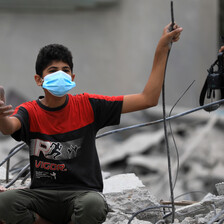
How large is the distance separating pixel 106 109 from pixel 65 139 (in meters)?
0.27

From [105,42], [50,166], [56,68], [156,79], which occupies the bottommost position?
[50,166]

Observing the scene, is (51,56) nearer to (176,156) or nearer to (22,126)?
(22,126)

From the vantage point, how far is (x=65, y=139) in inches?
104

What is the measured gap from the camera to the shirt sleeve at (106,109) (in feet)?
8.89

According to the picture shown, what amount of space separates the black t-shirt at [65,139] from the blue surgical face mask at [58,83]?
0.46 ft

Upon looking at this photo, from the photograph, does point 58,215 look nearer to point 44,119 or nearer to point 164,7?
point 44,119

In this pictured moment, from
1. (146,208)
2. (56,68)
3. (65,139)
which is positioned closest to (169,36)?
(56,68)

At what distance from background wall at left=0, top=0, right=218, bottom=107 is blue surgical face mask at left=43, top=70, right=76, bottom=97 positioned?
6.68 meters

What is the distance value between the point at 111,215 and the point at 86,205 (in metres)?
0.65

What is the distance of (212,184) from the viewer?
7.01m

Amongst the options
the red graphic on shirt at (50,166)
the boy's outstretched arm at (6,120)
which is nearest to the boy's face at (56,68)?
the boy's outstretched arm at (6,120)

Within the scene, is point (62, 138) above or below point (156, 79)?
below

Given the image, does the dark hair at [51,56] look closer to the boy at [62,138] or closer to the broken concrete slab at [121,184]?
the boy at [62,138]

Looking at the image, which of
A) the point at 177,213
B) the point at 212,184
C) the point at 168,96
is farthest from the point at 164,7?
the point at 177,213
